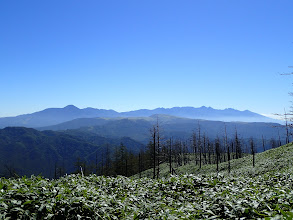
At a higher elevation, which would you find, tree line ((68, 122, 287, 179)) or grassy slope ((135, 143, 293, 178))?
grassy slope ((135, 143, 293, 178))

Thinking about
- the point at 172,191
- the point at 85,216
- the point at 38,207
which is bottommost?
the point at 172,191

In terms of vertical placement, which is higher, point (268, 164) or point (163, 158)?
point (268, 164)

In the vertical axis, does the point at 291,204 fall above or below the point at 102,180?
above

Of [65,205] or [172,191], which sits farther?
[172,191]

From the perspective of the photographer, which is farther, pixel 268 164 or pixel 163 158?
pixel 163 158

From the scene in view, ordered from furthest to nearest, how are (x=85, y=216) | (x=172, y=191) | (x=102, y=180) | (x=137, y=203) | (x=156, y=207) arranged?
1. (x=102, y=180)
2. (x=172, y=191)
3. (x=137, y=203)
4. (x=156, y=207)
5. (x=85, y=216)

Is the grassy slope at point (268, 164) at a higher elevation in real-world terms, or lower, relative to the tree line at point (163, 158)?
higher

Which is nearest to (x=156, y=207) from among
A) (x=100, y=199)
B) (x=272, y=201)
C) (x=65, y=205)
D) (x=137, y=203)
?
(x=137, y=203)

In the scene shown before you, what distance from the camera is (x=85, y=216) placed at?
6406mm

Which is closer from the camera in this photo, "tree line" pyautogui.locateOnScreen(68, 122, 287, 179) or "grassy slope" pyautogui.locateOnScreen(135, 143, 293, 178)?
"grassy slope" pyautogui.locateOnScreen(135, 143, 293, 178)

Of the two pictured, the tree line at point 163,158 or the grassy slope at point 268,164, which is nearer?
the grassy slope at point 268,164

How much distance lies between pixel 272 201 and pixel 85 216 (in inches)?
242

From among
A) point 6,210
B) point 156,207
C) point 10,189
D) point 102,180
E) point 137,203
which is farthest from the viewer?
point 102,180

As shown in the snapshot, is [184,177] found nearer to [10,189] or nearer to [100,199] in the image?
[100,199]
